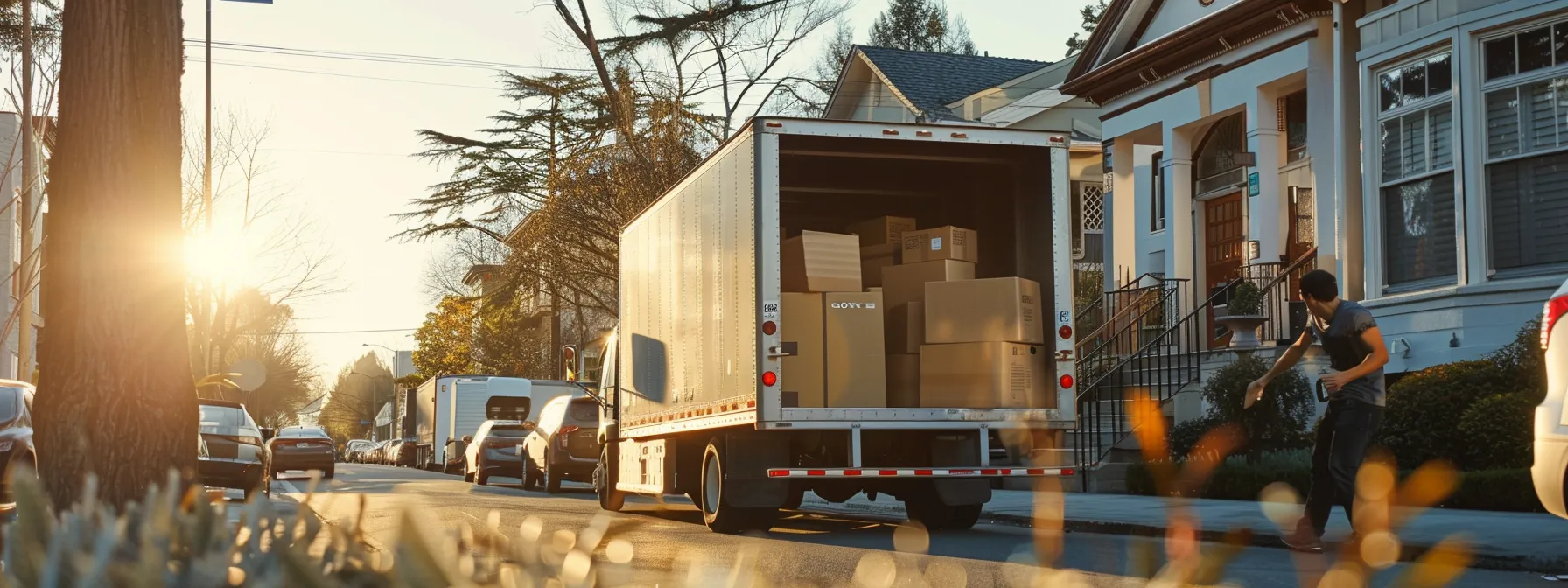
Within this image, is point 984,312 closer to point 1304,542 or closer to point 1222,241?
point 1304,542

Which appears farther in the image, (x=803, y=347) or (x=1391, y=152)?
(x=1391, y=152)

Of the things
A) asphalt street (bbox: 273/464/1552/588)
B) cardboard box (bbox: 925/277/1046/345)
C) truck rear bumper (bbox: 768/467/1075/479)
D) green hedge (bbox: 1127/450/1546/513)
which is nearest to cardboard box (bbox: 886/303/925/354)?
cardboard box (bbox: 925/277/1046/345)

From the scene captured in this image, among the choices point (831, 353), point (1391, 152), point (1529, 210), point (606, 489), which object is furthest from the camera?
point (606, 489)

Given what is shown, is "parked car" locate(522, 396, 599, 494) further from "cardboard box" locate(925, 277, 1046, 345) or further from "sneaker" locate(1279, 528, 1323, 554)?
"sneaker" locate(1279, 528, 1323, 554)

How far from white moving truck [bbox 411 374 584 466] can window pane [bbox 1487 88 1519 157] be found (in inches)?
1120

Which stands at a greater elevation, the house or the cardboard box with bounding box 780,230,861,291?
the house

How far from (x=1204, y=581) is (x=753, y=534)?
37.5 ft

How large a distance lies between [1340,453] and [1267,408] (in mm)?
7869

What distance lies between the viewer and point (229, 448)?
21828mm

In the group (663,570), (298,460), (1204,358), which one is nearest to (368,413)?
(298,460)

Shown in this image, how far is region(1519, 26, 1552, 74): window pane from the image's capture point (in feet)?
51.2

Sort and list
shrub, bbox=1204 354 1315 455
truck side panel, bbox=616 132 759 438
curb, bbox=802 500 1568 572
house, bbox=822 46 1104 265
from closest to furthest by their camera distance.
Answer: curb, bbox=802 500 1568 572 → truck side panel, bbox=616 132 759 438 → shrub, bbox=1204 354 1315 455 → house, bbox=822 46 1104 265

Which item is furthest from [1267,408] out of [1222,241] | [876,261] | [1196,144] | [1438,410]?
[1196,144]

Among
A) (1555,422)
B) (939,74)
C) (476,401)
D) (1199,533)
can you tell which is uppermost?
(939,74)
